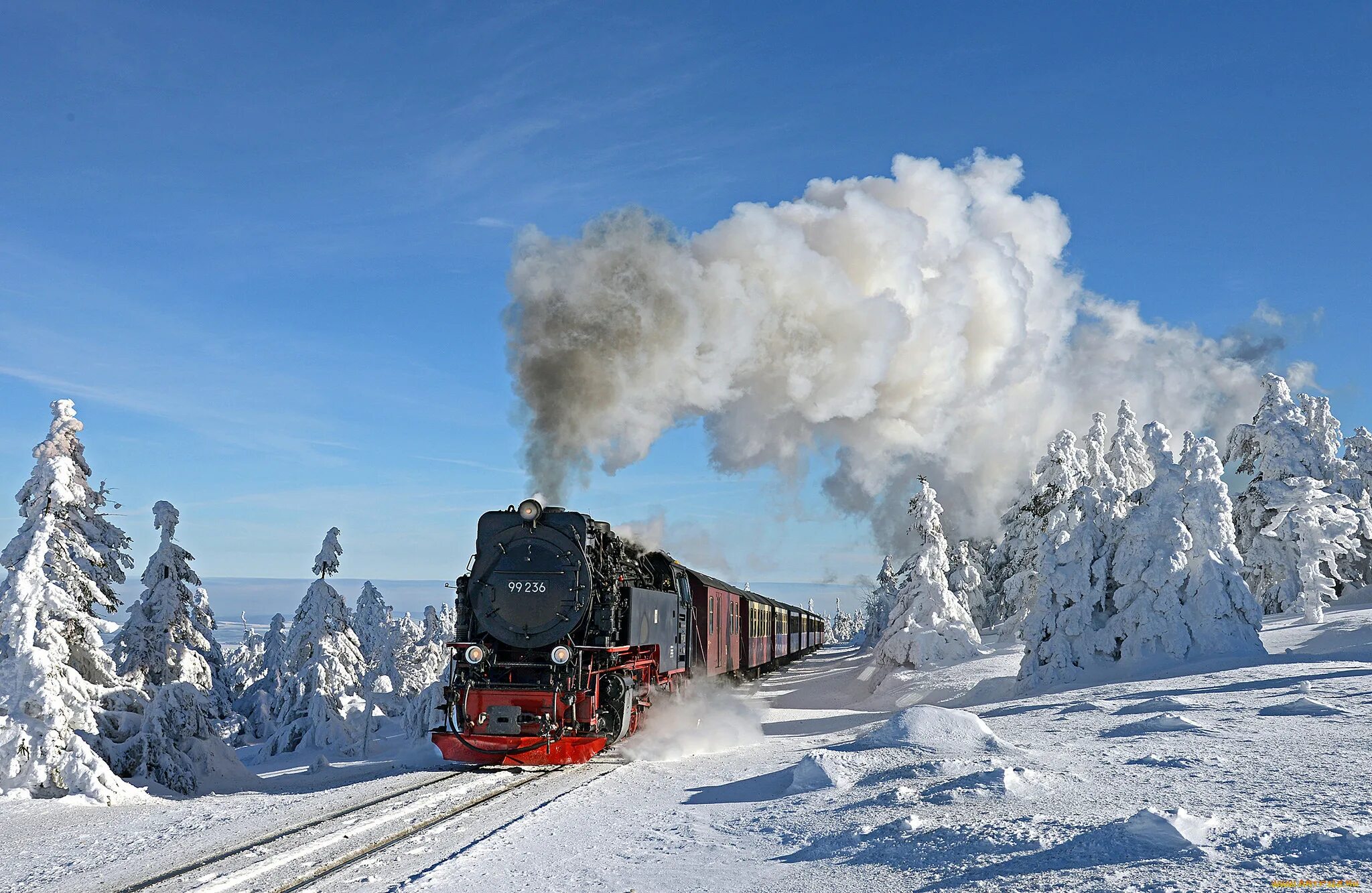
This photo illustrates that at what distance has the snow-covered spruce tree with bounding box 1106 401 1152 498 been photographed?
4159 cm

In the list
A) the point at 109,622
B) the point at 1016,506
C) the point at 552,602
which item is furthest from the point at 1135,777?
the point at 1016,506

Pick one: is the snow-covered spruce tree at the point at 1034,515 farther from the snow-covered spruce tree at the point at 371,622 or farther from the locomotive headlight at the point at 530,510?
the snow-covered spruce tree at the point at 371,622

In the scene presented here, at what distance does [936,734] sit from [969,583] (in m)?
37.8

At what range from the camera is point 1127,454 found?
4219 cm

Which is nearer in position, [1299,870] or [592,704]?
[1299,870]

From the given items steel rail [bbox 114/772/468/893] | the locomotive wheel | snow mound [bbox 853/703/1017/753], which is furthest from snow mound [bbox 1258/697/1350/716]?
steel rail [bbox 114/772/468/893]

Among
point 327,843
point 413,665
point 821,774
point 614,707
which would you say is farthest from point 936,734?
point 413,665

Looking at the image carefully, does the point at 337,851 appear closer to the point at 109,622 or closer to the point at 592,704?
the point at 592,704

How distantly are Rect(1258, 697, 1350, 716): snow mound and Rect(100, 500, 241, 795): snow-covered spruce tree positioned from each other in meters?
21.8

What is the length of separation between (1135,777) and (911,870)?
13.4 ft

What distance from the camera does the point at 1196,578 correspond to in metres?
23.5

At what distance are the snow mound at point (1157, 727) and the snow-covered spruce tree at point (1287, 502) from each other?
23400 millimetres

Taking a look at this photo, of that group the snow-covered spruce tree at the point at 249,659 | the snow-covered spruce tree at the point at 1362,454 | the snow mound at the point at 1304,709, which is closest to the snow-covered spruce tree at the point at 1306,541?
the snow-covered spruce tree at the point at 1362,454

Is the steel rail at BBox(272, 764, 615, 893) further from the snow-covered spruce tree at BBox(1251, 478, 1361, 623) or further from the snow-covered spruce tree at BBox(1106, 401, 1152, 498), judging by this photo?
the snow-covered spruce tree at BBox(1106, 401, 1152, 498)
